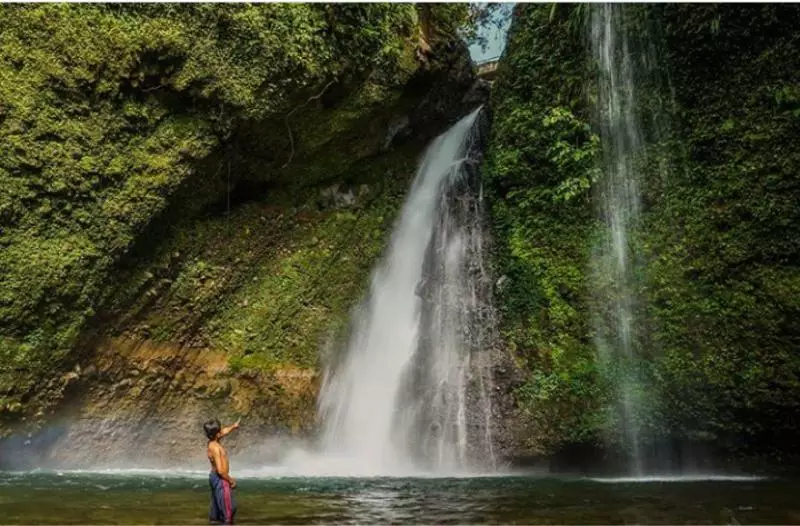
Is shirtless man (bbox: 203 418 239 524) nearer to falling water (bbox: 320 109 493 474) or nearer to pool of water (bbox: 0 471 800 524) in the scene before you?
pool of water (bbox: 0 471 800 524)

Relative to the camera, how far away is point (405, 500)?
21.3ft

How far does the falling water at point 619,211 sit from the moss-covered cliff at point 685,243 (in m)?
0.17

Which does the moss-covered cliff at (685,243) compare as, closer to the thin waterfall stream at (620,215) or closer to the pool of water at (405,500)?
the thin waterfall stream at (620,215)

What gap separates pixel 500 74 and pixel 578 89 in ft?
5.90

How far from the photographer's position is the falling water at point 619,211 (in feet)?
32.0

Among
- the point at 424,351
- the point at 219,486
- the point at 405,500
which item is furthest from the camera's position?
the point at 424,351

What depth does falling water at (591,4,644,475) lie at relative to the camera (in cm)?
975

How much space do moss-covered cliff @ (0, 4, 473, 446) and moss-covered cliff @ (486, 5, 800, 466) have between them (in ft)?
10.7

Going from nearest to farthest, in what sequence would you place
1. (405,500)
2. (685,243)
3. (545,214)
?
(405,500) < (685,243) < (545,214)

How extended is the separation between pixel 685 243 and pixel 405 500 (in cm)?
612

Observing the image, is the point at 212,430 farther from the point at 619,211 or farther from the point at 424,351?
the point at 619,211

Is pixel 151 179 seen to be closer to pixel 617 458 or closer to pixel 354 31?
pixel 354 31

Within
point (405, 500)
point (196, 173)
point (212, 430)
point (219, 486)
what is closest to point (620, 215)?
point (405, 500)

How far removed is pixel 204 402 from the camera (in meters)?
10.8
